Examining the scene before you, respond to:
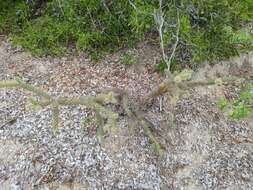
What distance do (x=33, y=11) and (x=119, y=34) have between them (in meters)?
0.56

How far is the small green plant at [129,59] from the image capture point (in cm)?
213

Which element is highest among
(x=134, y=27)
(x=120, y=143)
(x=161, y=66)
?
(x=134, y=27)

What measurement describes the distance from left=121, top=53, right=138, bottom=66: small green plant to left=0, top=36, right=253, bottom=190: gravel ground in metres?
0.03

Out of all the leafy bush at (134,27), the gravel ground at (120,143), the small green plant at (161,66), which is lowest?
the gravel ground at (120,143)

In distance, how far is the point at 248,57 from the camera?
7.30 feet

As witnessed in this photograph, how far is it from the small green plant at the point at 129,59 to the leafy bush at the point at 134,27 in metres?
0.08

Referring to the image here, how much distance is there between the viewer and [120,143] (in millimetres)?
1873

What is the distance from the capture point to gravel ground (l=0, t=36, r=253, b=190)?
178 cm

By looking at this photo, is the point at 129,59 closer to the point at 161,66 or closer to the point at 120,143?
the point at 161,66

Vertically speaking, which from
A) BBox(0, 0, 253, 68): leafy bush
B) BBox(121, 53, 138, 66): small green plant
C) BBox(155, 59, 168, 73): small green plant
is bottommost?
BBox(155, 59, 168, 73): small green plant

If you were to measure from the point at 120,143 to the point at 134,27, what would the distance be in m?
0.64

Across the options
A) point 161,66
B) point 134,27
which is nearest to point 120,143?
point 161,66

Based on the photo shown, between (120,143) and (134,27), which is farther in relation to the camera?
(134,27)

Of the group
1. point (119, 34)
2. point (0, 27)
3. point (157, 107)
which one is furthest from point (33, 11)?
point (157, 107)
